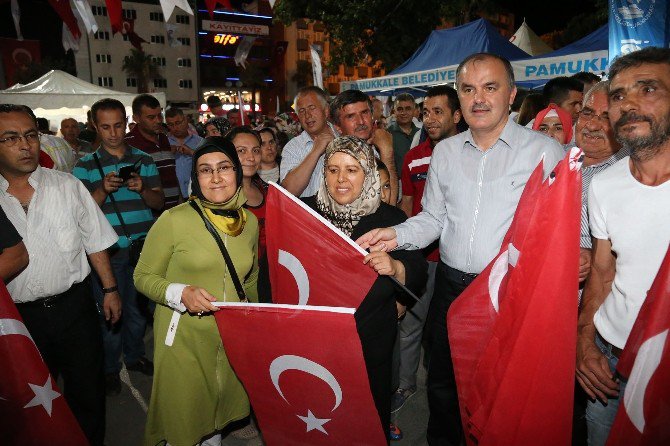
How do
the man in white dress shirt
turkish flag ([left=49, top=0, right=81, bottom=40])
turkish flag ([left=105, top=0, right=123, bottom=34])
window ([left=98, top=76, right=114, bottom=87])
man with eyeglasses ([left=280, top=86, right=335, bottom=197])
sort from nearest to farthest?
the man in white dress shirt
man with eyeglasses ([left=280, top=86, right=335, bottom=197])
turkish flag ([left=105, top=0, right=123, bottom=34])
turkish flag ([left=49, top=0, right=81, bottom=40])
window ([left=98, top=76, right=114, bottom=87])

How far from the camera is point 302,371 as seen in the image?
6.98ft

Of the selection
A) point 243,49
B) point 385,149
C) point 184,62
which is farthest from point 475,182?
point 184,62

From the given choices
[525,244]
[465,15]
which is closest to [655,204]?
[525,244]

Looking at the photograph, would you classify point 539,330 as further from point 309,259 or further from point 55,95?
point 55,95

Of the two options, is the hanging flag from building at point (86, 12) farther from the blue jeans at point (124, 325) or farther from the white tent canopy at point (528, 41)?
the white tent canopy at point (528, 41)

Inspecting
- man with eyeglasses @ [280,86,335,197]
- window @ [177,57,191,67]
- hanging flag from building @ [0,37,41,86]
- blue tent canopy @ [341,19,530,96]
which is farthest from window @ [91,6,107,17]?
man with eyeglasses @ [280,86,335,197]

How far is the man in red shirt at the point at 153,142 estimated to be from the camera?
5.12 metres

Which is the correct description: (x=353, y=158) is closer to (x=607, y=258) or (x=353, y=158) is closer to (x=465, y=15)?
(x=607, y=258)

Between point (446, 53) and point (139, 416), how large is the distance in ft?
37.7

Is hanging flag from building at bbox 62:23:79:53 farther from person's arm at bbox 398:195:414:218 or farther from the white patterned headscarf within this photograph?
the white patterned headscarf

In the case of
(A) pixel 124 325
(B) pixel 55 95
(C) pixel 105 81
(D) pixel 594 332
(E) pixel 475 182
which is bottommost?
(A) pixel 124 325

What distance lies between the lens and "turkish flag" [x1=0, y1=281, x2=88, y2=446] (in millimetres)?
2137

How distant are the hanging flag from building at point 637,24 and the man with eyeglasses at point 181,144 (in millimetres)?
5830

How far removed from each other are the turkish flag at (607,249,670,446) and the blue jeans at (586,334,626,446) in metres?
0.48
